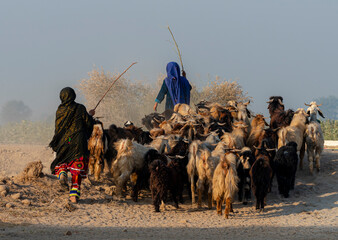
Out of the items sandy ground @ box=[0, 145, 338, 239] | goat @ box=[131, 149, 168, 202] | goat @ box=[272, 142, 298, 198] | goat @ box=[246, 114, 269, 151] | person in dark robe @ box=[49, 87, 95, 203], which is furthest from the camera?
goat @ box=[246, 114, 269, 151]

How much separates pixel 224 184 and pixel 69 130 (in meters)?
3.02

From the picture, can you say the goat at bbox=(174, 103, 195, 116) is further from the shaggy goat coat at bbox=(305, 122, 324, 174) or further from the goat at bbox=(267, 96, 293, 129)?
the shaggy goat coat at bbox=(305, 122, 324, 174)

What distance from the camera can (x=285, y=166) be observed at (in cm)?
1082

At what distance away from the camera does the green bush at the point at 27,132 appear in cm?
2764

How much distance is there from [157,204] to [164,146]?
190 centimetres

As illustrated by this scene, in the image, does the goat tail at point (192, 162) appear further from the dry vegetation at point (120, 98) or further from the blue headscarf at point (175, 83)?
the dry vegetation at point (120, 98)

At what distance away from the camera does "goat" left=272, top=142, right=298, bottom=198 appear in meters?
10.8

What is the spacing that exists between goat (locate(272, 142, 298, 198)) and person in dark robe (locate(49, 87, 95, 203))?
13.5 ft

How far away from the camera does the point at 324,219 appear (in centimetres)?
925

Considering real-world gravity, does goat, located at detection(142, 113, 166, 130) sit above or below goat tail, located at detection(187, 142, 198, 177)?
above

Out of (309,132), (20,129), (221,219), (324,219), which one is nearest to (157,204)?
(221,219)

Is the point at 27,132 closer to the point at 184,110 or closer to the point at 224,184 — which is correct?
the point at 184,110

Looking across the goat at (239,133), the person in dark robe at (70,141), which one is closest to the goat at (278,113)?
the goat at (239,133)

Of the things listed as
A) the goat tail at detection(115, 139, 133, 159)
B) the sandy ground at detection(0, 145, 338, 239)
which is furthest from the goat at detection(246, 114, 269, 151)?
the goat tail at detection(115, 139, 133, 159)
